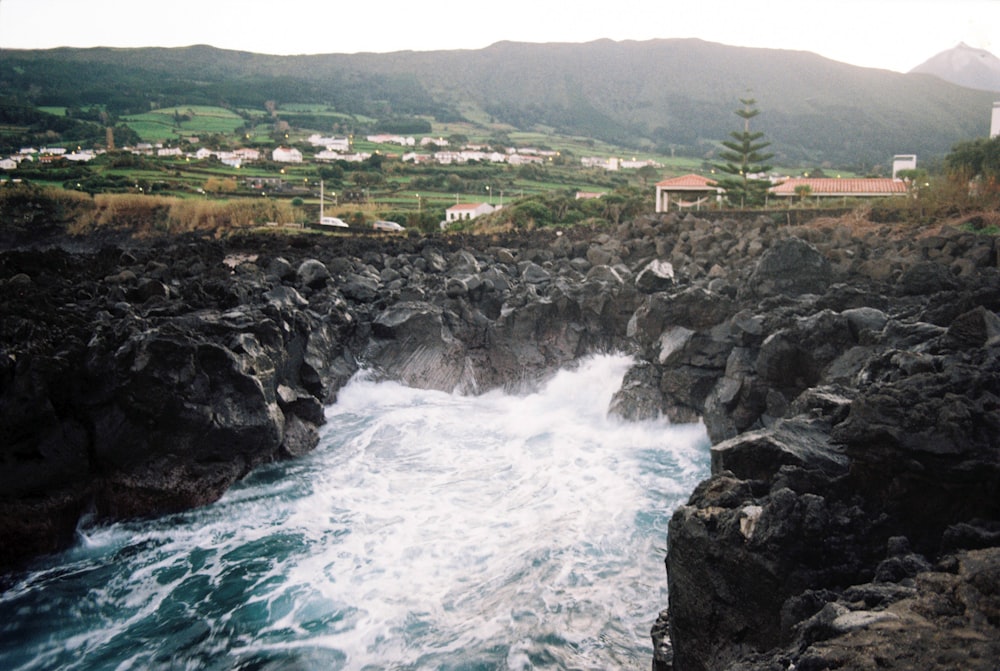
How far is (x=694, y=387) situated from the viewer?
41.2 feet

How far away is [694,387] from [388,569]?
6.64 meters

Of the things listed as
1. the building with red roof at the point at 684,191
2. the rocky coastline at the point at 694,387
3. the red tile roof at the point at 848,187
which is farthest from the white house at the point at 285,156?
the rocky coastline at the point at 694,387

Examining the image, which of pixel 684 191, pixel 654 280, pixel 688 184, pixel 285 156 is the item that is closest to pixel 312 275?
pixel 654 280

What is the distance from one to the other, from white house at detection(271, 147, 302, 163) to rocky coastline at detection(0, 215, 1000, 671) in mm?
68199

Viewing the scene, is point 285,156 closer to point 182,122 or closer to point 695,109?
point 182,122

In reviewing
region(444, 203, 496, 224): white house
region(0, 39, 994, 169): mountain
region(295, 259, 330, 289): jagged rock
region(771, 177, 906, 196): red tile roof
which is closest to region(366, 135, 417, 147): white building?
region(0, 39, 994, 169): mountain

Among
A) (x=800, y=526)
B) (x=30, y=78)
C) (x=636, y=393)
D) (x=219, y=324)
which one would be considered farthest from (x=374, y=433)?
(x=30, y=78)

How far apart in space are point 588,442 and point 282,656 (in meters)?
7.45

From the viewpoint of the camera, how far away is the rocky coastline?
15.5ft

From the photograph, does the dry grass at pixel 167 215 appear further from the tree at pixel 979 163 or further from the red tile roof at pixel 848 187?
the tree at pixel 979 163

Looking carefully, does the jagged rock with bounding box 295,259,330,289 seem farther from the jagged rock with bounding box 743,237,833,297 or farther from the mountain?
the mountain

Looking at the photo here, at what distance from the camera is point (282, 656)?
6984 mm

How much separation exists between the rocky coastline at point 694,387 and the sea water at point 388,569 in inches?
32.4

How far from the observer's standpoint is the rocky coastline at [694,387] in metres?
A: 4.73
